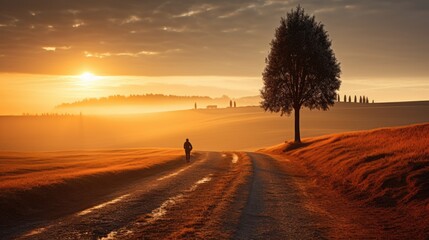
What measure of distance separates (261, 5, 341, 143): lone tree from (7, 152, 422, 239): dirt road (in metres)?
32.1

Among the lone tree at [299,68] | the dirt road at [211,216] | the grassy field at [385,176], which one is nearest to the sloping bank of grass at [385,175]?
the grassy field at [385,176]

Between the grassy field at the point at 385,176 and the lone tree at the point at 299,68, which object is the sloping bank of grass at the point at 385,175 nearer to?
the grassy field at the point at 385,176

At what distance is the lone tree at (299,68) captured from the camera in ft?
165

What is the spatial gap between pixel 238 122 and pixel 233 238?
145294 mm

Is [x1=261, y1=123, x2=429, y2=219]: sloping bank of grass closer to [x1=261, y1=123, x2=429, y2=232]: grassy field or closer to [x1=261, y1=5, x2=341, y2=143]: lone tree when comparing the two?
[x1=261, y1=123, x2=429, y2=232]: grassy field

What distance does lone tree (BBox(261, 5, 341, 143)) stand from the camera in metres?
50.3

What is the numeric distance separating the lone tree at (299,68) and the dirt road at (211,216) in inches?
1262

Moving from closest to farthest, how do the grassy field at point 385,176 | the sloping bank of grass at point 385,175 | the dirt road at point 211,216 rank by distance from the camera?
1. the dirt road at point 211,216
2. the grassy field at point 385,176
3. the sloping bank of grass at point 385,175

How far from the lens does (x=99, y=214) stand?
14289 millimetres

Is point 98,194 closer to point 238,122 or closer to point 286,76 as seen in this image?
point 286,76

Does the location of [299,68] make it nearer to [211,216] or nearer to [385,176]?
[385,176]

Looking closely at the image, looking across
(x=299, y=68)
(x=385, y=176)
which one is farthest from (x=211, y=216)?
(x=299, y=68)

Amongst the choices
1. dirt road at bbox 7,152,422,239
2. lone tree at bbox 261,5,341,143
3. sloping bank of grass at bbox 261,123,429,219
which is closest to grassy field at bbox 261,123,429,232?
sloping bank of grass at bbox 261,123,429,219

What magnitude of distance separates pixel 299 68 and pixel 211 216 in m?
40.8
